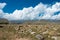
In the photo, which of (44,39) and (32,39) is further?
(44,39)

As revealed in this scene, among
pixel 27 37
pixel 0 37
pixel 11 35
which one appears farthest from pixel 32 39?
pixel 0 37

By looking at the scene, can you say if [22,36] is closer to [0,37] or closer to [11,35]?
[11,35]

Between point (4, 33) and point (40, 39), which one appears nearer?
point (4, 33)

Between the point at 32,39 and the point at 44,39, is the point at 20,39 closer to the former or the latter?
the point at 32,39

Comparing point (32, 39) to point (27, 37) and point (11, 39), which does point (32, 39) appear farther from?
point (11, 39)

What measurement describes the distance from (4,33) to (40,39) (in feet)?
21.9

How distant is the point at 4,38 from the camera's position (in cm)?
2314

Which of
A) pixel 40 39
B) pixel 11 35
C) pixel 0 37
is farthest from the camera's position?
pixel 40 39

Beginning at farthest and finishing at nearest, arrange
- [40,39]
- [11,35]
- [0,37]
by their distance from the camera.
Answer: [40,39] → [11,35] → [0,37]

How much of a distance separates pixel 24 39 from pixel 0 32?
3.07 metres

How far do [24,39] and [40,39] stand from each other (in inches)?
198

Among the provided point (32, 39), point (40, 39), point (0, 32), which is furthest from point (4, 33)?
point (40, 39)

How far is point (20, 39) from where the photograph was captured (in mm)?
24422

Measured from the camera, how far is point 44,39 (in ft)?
102
